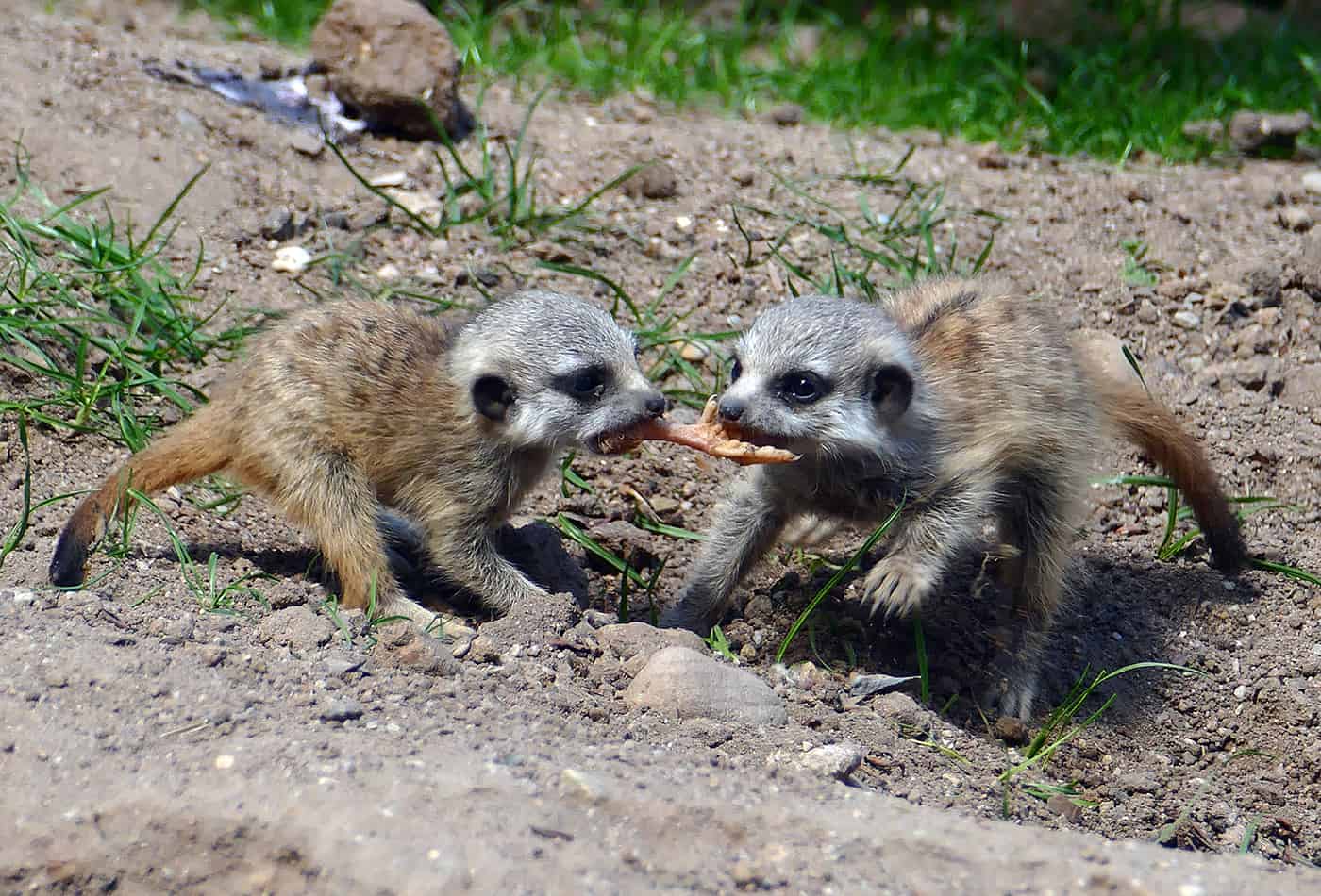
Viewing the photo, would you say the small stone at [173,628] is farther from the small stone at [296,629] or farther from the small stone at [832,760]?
the small stone at [832,760]

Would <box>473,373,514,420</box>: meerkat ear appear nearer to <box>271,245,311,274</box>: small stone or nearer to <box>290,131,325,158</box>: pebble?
<box>271,245,311,274</box>: small stone

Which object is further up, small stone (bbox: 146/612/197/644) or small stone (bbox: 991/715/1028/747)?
small stone (bbox: 146/612/197/644)

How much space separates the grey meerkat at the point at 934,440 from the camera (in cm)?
403

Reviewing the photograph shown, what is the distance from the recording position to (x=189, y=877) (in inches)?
103

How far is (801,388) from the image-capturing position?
4.03 metres

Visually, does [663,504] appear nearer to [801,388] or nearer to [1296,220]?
[801,388]

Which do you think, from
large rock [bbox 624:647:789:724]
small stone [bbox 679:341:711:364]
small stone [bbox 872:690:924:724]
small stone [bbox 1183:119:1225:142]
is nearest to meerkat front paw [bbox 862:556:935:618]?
small stone [bbox 872:690:924:724]

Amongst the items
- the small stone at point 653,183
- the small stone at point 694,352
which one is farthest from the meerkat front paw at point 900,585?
the small stone at point 653,183

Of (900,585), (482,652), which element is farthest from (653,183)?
(482,652)

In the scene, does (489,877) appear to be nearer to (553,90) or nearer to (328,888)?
(328,888)

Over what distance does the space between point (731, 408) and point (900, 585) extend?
2.32 feet

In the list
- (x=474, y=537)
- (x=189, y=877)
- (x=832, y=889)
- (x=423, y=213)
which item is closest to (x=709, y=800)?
(x=832, y=889)

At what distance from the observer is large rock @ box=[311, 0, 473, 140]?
19.8 feet

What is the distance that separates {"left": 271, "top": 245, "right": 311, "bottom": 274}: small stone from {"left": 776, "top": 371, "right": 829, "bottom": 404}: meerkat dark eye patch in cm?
230
